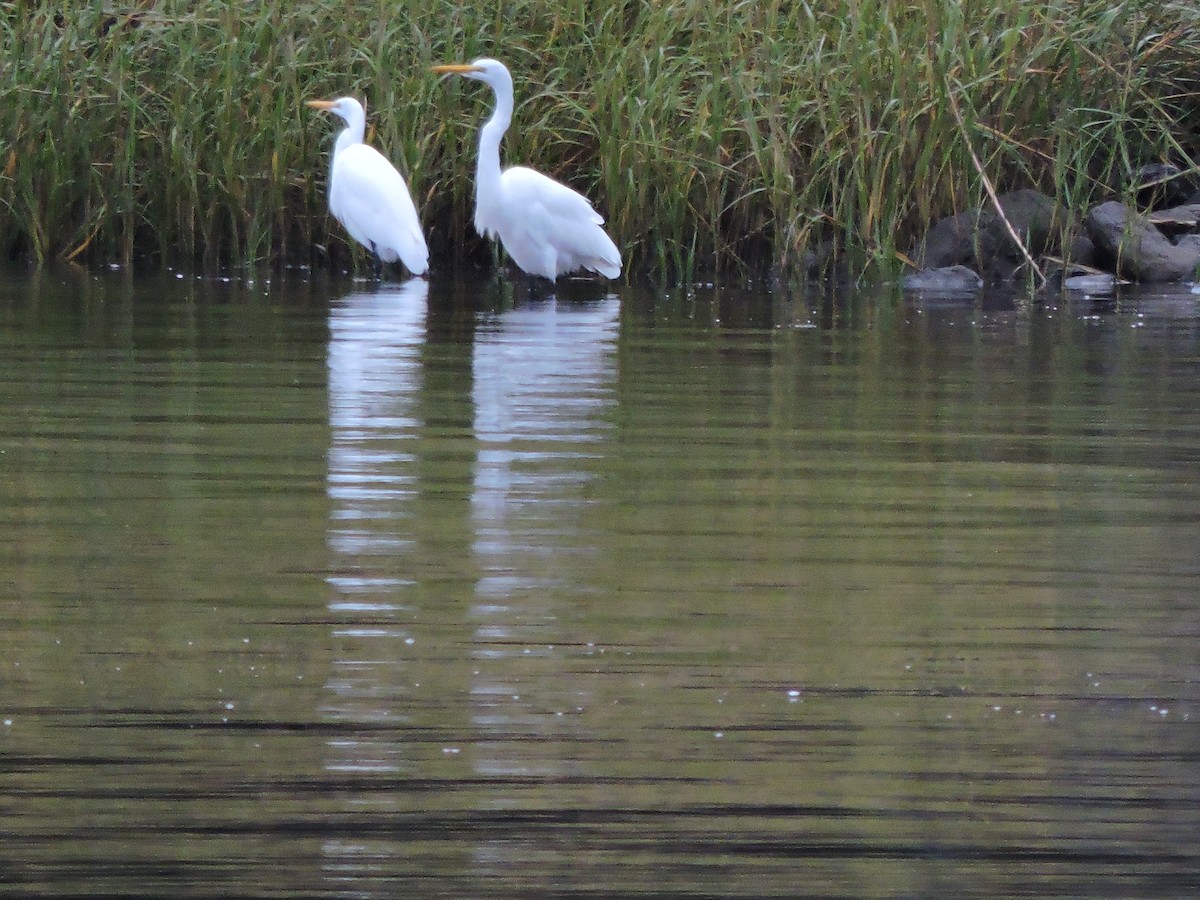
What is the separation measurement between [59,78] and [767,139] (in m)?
4.02

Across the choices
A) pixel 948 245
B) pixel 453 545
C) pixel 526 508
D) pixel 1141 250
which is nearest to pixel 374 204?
pixel 948 245

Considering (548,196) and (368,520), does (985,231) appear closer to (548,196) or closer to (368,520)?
(548,196)

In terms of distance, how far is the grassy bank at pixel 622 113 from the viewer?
463 inches

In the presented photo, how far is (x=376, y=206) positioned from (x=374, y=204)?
2 cm

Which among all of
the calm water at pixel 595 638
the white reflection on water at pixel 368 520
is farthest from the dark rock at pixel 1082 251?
the calm water at pixel 595 638

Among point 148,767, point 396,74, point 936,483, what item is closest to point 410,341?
point 936,483

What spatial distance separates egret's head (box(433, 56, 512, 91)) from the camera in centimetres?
1172

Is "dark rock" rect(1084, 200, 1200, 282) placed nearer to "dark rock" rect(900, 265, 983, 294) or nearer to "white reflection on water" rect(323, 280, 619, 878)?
"dark rock" rect(900, 265, 983, 294)

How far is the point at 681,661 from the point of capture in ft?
10.5

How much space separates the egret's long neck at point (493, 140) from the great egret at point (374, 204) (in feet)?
1.44

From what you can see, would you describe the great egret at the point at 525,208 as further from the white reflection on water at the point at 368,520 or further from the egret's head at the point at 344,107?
the white reflection on water at the point at 368,520

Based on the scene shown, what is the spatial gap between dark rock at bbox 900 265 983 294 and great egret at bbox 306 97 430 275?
8.71ft

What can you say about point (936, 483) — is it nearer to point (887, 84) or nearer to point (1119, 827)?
point (1119, 827)

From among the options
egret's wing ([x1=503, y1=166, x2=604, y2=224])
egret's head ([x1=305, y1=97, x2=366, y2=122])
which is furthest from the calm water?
egret's head ([x1=305, y1=97, x2=366, y2=122])
